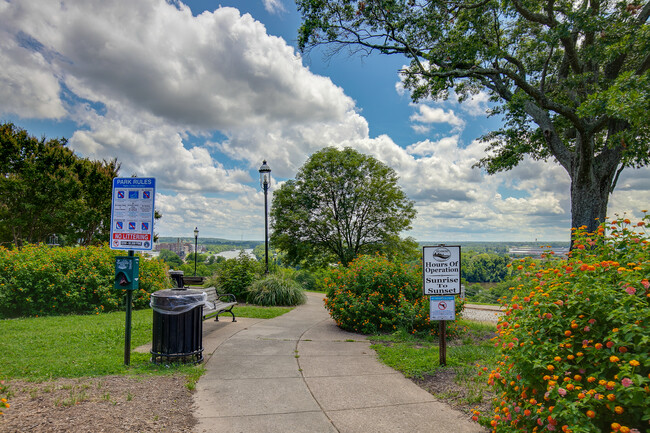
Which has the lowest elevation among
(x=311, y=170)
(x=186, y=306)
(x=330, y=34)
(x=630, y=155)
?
(x=186, y=306)

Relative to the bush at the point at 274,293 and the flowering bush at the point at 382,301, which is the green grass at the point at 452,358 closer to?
the flowering bush at the point at 382,301

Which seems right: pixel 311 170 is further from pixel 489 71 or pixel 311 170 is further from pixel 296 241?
pixel 489 71

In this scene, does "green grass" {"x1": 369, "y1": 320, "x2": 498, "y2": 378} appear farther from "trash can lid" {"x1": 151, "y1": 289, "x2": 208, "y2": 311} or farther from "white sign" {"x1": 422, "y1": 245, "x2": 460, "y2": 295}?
"trash can lid" {"x1": 151, "y1": 289, "x2": 208, "y2": 311}

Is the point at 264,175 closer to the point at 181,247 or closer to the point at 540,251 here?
the point at 540,251

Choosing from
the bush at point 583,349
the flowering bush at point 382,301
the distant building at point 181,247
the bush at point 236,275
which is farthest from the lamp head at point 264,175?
the distant building at point 181,247

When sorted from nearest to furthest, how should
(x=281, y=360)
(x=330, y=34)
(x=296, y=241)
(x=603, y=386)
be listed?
1. (x=603, y=386)
2. (x=281, y=360)
3. (x=330, y=34)
4. (x=296, y=241)

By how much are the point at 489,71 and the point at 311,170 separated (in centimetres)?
1375

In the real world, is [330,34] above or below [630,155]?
above

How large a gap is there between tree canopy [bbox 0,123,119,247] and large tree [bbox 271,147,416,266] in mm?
11106

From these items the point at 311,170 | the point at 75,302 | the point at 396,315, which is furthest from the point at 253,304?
the point at 311,170

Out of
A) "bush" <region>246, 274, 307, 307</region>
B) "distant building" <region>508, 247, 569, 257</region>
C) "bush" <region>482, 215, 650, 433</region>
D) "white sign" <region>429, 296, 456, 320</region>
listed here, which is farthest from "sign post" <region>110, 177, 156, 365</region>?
"bush" <region>246, 274, 307, 307</region>

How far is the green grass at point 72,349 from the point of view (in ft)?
15.9

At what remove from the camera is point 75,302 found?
10.1m

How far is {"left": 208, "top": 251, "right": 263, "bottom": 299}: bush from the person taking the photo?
1388cm
